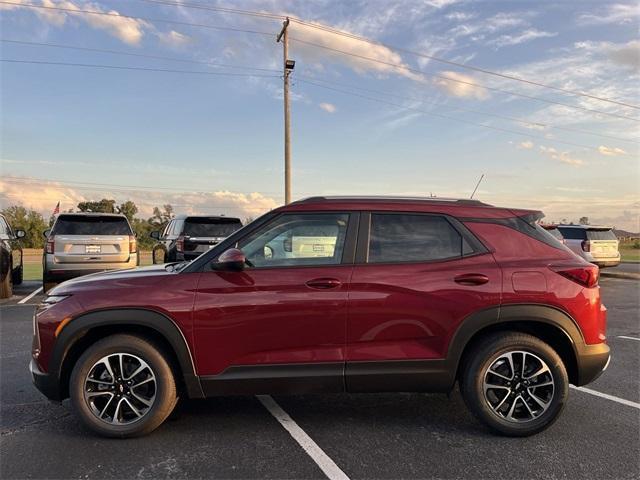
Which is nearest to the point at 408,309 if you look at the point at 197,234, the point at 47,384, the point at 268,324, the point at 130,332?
the point at 268,324

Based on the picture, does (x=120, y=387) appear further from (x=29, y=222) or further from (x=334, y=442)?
(x=29, y=222)

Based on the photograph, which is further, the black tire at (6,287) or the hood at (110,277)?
the black tire at (6,287)

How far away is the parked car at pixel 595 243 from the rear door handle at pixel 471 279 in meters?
13.4

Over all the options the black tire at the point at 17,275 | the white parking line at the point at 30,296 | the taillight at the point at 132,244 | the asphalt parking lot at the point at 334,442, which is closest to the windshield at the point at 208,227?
the taillight at the point at 132,244

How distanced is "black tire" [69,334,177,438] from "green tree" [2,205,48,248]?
5799 centimetres

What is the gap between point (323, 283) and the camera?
371 cm

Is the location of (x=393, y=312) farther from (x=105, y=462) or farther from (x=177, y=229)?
(x=177, y=229)

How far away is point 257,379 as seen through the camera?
3.67m

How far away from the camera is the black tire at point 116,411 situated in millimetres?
3674

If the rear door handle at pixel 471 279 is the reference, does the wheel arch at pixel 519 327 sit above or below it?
below

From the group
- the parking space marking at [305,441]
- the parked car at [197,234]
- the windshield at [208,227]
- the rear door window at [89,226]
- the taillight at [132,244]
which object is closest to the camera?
the parking space marking at [305,441]

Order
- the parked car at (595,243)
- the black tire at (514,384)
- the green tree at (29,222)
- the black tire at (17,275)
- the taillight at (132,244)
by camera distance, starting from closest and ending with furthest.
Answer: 1. the black tire at (514,384)
2. the taillight at (132,244)
3. the black tire at (17,275)
4. the parked car at (595,243)
5. the green tree at (29,222)

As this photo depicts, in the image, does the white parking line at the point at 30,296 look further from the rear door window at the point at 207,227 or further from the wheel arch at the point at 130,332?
the wheel arch at the point at 130,332

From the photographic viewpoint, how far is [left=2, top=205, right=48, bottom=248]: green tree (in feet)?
180
